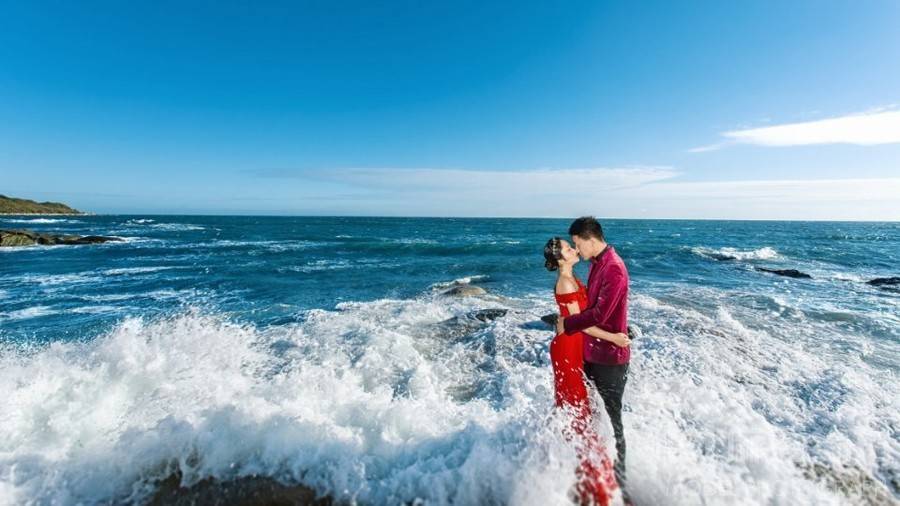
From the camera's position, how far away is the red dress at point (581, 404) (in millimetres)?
3836

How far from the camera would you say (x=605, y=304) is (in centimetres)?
356

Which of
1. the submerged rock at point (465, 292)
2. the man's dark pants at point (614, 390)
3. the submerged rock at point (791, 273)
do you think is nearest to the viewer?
the man's dark pants at point (614, 390)

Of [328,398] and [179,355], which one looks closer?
[328,398]

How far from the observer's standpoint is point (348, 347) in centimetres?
940

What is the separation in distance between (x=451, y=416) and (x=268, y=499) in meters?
2.42

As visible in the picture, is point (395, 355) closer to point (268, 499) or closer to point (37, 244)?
point (268, 499)

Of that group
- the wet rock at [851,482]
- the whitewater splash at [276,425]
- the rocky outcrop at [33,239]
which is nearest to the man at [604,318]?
the whitewater splash at [276,425]

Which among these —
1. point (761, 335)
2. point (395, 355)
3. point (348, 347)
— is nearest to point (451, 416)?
point (395, 355)

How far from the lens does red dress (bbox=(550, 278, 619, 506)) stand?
3.84 meters

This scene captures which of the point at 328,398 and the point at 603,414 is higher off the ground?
the point at 603,414

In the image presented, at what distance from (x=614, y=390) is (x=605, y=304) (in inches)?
38.3

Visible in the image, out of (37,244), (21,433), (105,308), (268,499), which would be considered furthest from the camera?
(37,244)

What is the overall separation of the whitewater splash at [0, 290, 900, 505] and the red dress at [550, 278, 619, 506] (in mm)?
178

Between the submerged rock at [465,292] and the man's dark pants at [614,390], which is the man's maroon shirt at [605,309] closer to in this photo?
the man's dark pants at [614,390]
